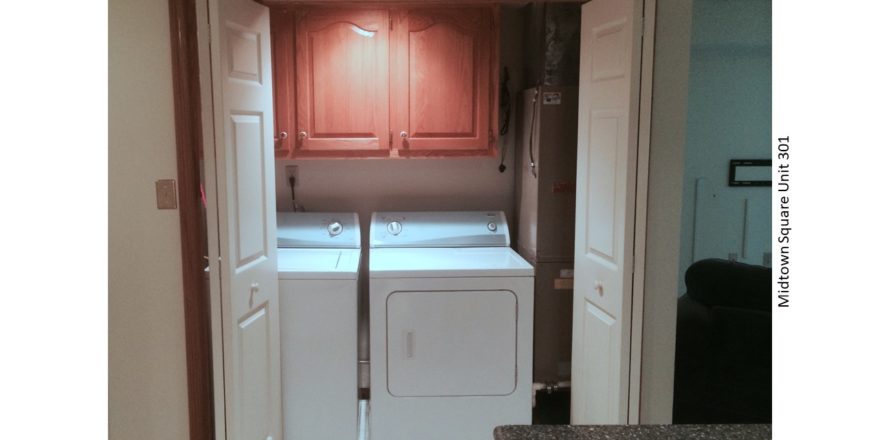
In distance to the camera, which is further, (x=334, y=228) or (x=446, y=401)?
(x=334, y=228)

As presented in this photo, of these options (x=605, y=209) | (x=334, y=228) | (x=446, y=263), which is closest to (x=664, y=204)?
(x=605, y=209)

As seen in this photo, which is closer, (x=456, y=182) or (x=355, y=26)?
(x=355, y=26)

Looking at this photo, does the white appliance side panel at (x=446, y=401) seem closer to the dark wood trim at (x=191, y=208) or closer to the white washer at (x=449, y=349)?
the white washer at (x=449, y=349)

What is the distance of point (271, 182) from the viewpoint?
101 inches

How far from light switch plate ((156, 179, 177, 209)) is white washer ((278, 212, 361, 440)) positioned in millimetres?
706

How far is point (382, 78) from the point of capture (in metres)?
3.16

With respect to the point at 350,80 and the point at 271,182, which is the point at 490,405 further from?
the point at 350,80

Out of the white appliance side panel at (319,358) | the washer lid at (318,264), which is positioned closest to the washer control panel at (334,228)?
the washer lid at (318,264)

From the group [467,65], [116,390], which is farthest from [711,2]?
[116,390]

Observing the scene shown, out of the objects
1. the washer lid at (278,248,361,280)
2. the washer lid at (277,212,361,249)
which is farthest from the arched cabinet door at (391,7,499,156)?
the washer lid at (278,248,361,280)

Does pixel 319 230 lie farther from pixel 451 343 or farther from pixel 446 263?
pixel 451 343

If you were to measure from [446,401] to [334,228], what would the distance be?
1.09m

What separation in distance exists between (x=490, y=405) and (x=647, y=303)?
1.02 metres

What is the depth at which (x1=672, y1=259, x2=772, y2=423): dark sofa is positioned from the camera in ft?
9.04
